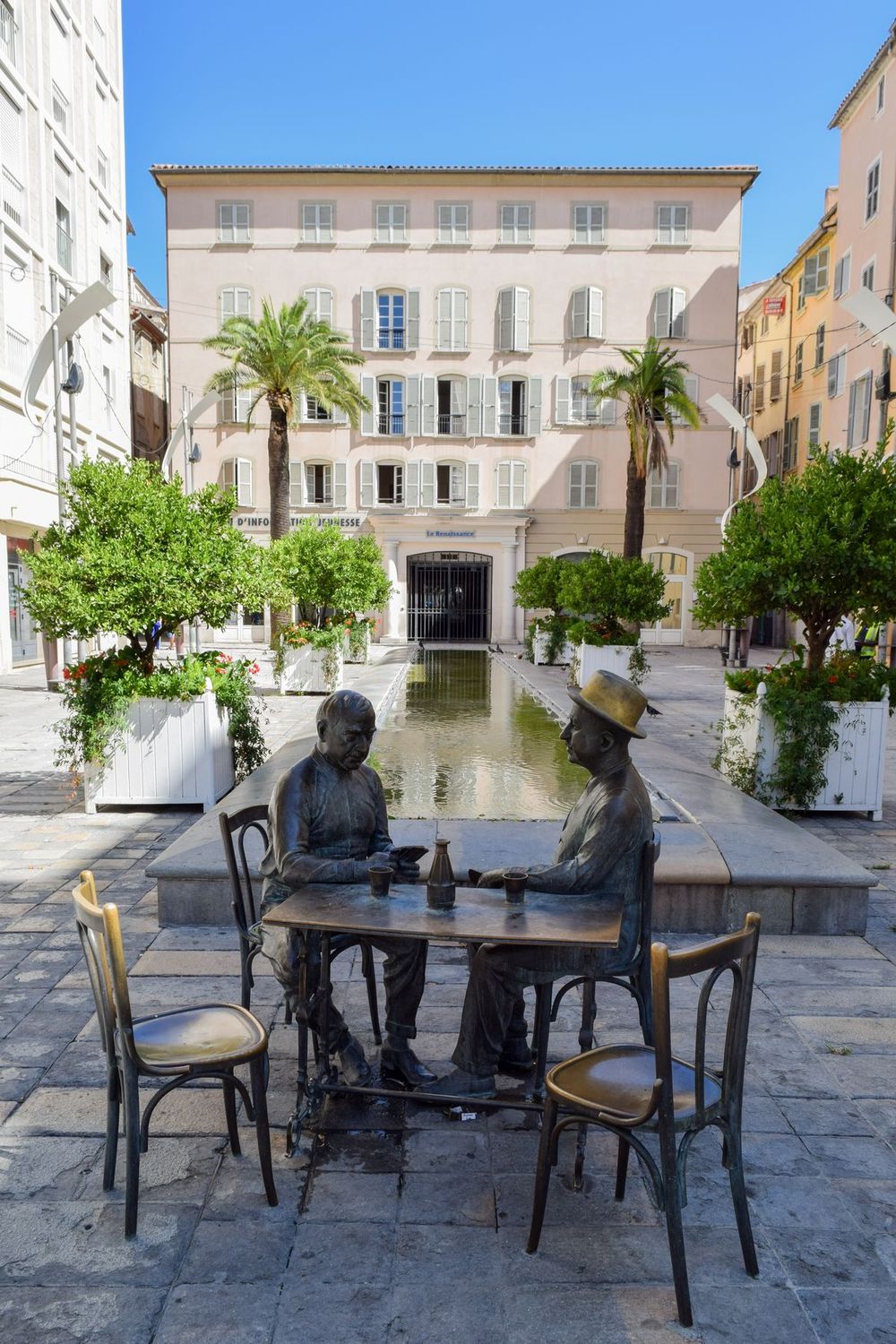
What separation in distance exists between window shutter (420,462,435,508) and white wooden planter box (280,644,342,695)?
1750 cm

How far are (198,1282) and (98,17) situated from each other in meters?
33.5

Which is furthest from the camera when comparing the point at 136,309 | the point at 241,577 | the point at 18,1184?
the point at 136,309

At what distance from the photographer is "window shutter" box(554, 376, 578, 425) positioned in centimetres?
3425

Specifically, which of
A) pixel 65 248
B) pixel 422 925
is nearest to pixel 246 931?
pixel 422 925

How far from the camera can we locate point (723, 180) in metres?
34.1

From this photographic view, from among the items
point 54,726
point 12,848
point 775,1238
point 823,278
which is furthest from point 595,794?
point 823,278

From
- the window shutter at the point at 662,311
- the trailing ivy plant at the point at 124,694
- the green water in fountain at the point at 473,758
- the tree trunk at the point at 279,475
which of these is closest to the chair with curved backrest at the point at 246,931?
the green water in fountain at the point at 473,758

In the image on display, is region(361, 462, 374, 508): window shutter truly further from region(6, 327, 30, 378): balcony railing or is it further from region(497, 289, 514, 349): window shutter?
region(6, 327, 30, 378): balcony railing

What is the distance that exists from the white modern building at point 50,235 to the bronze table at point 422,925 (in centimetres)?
1656

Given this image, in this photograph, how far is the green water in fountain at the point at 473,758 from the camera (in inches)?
309

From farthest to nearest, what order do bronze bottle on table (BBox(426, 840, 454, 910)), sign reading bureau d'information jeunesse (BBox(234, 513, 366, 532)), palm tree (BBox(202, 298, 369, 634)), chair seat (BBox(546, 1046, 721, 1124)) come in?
sign reading bureau d'information jeunesse (BBox(234, 513, 366, 532)), palm tree (BBox(202, 298, 369, 634)), bronze bottle on table (BBox(426, 840, 454, 910)), chair seat (BBox(546, 1046, 721, 1124))

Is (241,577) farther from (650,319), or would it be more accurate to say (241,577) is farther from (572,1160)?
Answer: (650,319)

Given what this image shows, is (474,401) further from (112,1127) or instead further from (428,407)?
(112,1127)

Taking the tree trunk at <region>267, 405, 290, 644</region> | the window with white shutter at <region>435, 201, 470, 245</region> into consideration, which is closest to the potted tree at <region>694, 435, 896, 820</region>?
the tree trunk at <region>267, 405, 290, 644</region>
